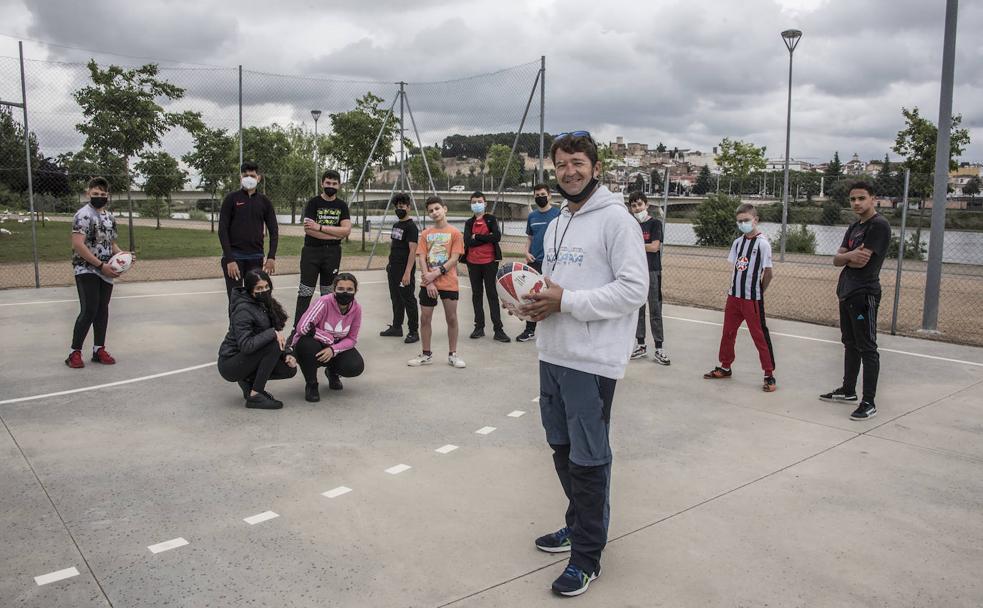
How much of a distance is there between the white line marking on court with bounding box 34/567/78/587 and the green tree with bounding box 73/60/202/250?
56.1 feet

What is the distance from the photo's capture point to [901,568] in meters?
3.18

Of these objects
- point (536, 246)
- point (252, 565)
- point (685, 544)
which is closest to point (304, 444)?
point (252, 565)

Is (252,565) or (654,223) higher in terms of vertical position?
(654,223)

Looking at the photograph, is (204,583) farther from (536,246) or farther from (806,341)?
(806,341)

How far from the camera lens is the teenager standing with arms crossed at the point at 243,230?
7.13 metres

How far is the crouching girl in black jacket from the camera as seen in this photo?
5488mm

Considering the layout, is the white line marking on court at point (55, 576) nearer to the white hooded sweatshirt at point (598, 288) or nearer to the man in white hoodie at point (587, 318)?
the man in white hoodie at point (587, 318)

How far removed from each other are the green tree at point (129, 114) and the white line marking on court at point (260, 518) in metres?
16.8

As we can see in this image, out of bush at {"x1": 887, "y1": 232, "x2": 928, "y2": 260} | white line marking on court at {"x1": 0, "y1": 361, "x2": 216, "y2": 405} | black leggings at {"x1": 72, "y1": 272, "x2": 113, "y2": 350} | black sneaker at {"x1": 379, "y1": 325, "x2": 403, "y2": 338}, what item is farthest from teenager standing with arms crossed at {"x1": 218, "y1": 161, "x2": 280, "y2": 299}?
bush at {"x1": 887, "y1": 232, "x2": 928, "y2": 260}

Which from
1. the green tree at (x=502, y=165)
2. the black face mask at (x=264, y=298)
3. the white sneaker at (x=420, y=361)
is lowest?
the white sneaker at (x=420, y=361)

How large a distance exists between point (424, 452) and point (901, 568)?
275 centimetres

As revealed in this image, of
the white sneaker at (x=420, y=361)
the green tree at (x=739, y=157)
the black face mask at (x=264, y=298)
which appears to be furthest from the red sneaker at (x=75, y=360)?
the green tree at (x=739, y=157)

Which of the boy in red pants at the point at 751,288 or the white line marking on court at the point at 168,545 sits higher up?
the boy in red pants at the point at 751,288

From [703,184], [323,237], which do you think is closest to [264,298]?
[323,237]
